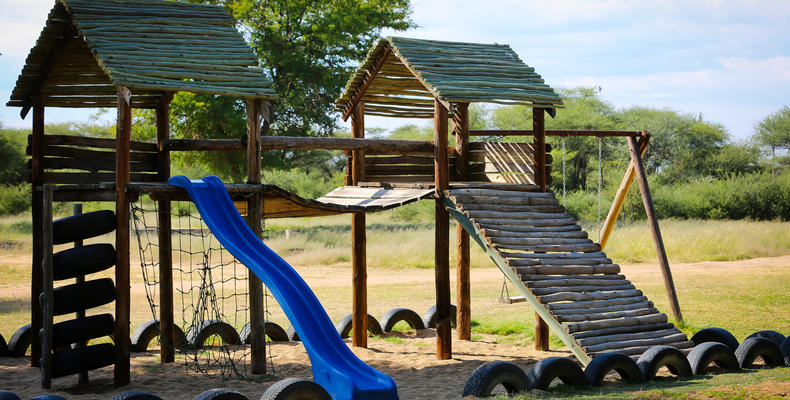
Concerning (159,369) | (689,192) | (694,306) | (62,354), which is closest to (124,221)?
(62,354)

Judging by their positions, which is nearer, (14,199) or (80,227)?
(80,227)

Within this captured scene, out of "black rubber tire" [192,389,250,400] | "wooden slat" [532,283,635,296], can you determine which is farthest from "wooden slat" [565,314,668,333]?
"black rubber tire" [192,389,250,400]

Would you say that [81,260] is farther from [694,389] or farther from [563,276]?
[694,389]

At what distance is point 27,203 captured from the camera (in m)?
41.3

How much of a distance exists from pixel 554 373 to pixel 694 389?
4.39ft

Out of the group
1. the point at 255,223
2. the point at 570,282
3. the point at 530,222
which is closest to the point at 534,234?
the point at 530,222

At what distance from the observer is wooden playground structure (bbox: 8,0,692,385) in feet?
29.9

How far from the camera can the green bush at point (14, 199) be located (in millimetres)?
39500

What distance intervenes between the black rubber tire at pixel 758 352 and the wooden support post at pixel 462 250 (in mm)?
3937

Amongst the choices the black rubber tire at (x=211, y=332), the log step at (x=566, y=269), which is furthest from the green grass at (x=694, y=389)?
the black rubber tire at (x=211, y=332)

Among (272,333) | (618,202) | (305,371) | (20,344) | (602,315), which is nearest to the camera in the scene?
(602,315)

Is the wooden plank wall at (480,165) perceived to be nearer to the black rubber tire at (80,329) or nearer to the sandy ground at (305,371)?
the sandy ground at (305,371)

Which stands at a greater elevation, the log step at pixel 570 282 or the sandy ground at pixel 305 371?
the log step at pixel 570 282

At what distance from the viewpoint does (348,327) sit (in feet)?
41.2
